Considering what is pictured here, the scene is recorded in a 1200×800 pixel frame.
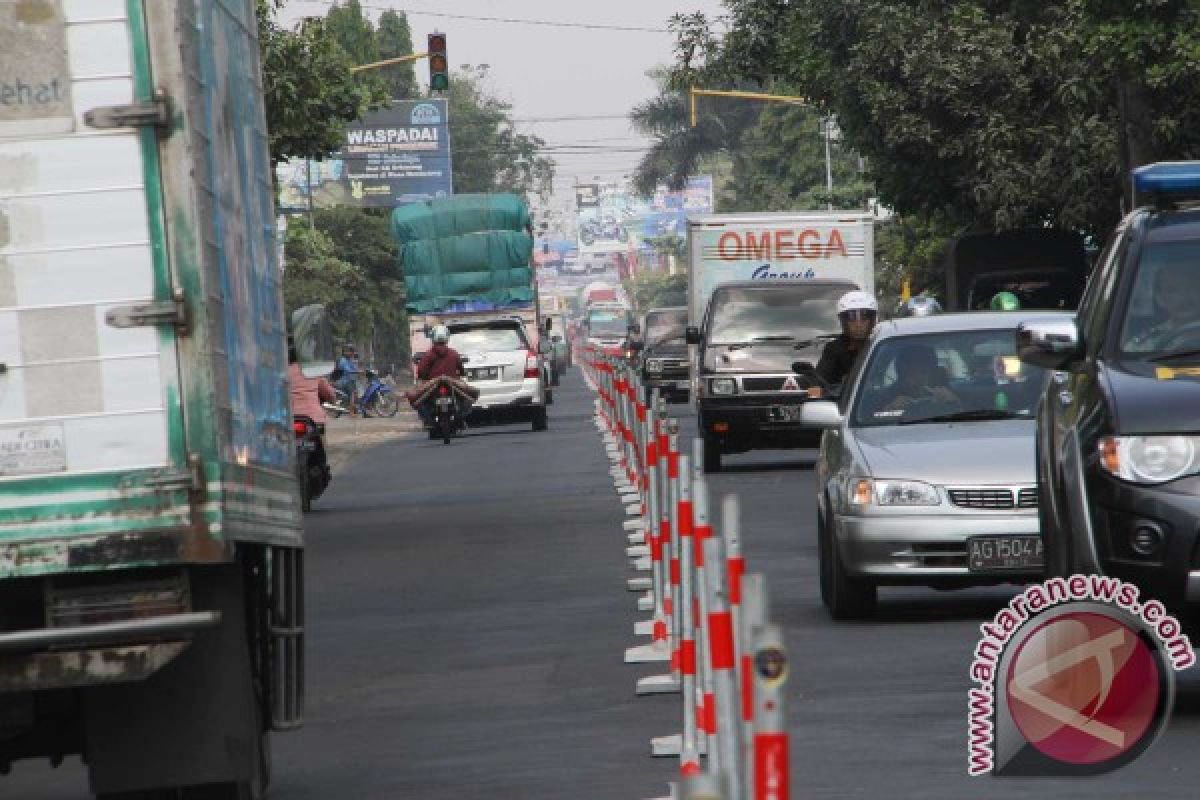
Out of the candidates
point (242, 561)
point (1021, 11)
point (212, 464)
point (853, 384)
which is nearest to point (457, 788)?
point (242, 561)

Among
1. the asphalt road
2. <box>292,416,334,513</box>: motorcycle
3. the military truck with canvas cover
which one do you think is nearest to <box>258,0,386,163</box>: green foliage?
<box>292,416,334,513</box>: motorcycle

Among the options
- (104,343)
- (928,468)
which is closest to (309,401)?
(928,468)

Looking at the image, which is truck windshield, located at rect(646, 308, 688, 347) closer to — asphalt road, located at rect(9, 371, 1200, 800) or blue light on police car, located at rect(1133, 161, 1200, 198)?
asphalt road, located at rect(9, 371, 1200, 800)

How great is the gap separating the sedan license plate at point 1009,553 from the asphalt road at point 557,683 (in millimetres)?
334

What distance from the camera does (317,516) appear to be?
28.8 meters

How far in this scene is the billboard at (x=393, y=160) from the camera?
321ft

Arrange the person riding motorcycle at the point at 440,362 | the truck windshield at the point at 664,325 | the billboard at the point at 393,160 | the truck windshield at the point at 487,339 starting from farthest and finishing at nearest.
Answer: the billboard at the point at 393,160 < the truck windshield at the point at 664,325 < the truck windshield at the point at 487,339 < the person riding motorcycle at the point at 440,362

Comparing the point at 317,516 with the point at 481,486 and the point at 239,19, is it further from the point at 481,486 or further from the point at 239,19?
the point at 239,19

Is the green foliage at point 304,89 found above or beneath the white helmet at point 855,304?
above

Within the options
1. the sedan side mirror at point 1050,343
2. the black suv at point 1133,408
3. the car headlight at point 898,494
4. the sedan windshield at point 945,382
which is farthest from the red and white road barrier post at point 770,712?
the sedan windshield at point 945,382

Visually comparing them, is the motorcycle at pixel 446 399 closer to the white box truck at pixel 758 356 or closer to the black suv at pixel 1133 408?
the white box truck at pixel 758 356

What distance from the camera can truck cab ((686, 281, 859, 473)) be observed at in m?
31.5

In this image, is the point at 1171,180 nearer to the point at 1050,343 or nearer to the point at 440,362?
the point at 1050,343

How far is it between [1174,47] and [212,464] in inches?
945
